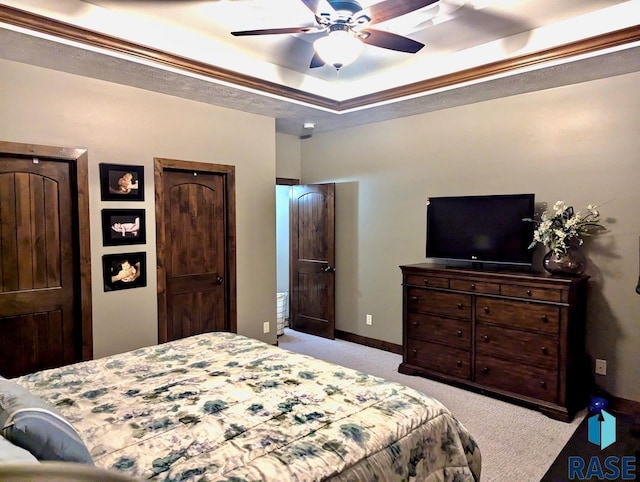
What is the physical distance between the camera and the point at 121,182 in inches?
144

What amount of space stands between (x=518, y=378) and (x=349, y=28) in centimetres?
295

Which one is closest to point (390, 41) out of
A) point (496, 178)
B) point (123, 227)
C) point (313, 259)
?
point (496, 178)

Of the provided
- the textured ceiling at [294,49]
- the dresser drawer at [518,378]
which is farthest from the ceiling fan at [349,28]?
the dresser drawer at [518,378]

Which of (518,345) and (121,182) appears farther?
(121,182)

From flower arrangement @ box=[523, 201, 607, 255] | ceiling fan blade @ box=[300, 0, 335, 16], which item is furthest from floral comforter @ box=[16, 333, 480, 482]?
flower arrangement @ box=[523, 201, 607, 255]

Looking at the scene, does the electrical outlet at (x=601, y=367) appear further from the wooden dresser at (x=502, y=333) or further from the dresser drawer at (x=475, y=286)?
the dresser drawer at (x=475, y=286)

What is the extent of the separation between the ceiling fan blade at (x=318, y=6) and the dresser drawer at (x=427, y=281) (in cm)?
249

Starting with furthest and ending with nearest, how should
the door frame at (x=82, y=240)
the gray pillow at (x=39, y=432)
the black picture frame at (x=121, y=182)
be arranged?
the black picture frame at (x=121, y=182), the door frame at (x=82, y=240), the gray pillow at (x=39, y=432)

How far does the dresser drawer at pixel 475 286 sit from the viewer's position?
3584 mm

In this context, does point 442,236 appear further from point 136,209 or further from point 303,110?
point 136,209

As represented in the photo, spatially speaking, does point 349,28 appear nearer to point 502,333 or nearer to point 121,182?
point 121,182

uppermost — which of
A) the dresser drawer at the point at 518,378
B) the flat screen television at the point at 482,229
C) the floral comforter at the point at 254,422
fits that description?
the flat screen television at the point at 482,229

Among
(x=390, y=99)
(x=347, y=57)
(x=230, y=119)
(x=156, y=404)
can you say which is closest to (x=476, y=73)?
(x=390, y=99)

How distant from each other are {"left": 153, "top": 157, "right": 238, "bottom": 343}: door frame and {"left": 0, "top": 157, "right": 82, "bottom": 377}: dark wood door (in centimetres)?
68
